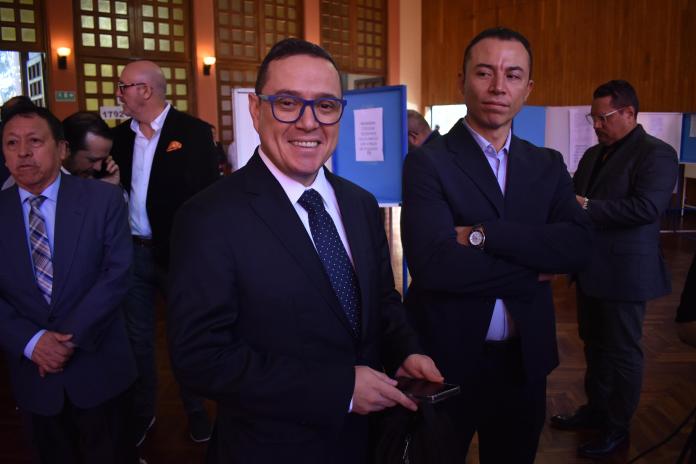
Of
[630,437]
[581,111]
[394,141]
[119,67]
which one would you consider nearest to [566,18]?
[581,111]

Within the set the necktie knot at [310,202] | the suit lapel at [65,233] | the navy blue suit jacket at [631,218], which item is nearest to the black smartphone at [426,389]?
the necktie knot at [310,202]

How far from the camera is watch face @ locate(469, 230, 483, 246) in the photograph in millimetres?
1753

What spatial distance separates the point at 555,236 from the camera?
1801mm

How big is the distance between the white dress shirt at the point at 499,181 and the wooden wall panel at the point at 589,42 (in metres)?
10.5

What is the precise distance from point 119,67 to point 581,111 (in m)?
7.95

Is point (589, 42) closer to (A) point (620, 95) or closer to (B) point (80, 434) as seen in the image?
(A) point (620, 95)

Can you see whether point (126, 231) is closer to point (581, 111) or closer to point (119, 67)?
point (581, 111)

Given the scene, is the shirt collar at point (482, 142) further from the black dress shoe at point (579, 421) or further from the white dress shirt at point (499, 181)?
the black dress shoe at point (579, 421)

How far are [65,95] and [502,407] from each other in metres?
9.79

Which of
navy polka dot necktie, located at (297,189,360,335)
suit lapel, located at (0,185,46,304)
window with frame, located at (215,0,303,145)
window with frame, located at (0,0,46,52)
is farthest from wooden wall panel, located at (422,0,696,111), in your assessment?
suit lapel, located at (0,185,46,304)

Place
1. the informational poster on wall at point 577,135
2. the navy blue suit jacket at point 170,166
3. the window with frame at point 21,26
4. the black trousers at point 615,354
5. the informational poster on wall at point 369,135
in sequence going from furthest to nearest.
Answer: the window with frame at point 21,26, the informational poster on wall at point 577,135, the informational poster on wall at point 369,135, the navy blue suit jacket at point 170,166, the black trousers at point 615,354

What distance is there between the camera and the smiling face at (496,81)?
69.8 inches

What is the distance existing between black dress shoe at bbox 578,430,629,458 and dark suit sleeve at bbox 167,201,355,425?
210cm

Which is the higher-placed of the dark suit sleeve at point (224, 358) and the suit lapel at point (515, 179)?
the suit lapel at point (515, 179)
